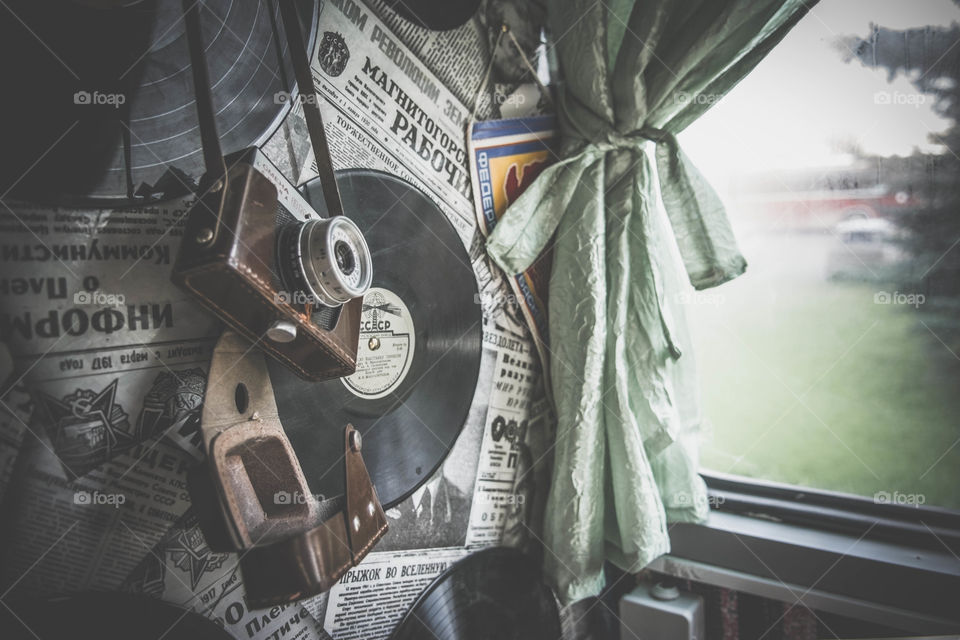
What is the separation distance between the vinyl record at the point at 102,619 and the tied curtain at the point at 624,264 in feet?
2.74

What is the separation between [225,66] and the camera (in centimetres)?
76

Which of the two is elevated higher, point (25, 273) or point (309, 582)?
point (25, 273)

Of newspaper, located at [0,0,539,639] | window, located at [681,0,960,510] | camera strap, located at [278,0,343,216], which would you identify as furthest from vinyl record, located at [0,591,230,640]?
window, located at [681,0,960,510]

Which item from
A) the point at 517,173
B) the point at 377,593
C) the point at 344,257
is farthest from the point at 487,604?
the point at 517,173

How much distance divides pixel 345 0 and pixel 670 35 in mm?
799

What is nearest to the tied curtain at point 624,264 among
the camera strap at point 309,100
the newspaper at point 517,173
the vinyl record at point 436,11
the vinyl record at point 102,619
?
the newspaper at point 517,173

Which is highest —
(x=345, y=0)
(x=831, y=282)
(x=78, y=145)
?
(x=345, y=0)

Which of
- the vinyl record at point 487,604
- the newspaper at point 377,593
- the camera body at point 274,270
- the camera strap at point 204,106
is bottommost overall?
the vinyl record at point 487,604

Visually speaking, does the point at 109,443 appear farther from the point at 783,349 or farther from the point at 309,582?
the point at 783,349

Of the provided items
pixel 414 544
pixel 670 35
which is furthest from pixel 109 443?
pixel 670 35

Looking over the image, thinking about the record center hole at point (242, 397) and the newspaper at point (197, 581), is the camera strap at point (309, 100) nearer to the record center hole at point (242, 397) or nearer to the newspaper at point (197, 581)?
the record center hole at point (242, 397)

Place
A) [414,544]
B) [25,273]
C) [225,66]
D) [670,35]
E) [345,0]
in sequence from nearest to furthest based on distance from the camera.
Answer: [25,273] < [225,66] < [345,0] < [414,544] < [670,35]

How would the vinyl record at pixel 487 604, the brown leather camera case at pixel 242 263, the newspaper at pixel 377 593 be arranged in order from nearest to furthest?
the brown leather camera case at pixel 242 263 < the newspaper at pixel 377 593 < the vinyl record at pixel 487 604

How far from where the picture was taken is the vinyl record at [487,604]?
1.11 m
